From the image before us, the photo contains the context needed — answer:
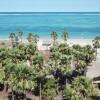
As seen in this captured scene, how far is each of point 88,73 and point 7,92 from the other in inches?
1081

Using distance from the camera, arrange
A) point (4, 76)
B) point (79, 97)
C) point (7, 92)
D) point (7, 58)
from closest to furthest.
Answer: point (79, 97) < point (4, 76) < point (7, 58) < point (7, 92)

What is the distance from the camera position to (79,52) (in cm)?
8562

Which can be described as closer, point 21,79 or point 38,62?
point 21,79

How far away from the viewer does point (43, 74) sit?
68625mm

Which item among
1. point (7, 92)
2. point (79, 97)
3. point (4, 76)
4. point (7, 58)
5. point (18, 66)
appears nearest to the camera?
point (79, 97)

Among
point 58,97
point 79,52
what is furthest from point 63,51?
point 58,97

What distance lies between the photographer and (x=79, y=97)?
181ft

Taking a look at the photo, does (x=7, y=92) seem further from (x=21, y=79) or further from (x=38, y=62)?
(x=21, y=79)

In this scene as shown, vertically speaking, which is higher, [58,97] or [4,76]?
[4,76]

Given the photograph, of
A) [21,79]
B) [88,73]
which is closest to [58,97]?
[21,79]

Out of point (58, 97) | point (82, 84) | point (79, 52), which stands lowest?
point (58, 97)

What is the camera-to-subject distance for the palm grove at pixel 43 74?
55938 millimetres

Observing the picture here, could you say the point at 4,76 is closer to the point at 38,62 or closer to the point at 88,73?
the point at 38,62

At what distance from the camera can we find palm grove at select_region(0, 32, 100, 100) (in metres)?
55.9
